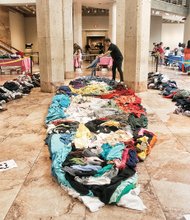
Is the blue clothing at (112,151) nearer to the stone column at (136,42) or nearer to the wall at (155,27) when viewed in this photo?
the stone column at (136,42)

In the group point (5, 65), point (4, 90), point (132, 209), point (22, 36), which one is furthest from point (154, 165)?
point (22, 36)

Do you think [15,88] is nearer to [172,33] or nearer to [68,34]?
[68,34]

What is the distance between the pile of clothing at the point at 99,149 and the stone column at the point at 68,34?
695cm

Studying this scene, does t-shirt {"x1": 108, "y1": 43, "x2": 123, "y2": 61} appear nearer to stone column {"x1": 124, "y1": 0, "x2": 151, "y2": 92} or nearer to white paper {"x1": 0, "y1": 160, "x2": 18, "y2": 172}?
stone column {"x1": 124, "y1": 0, "x2": 151, "y2": 92}

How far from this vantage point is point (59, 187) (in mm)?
3088

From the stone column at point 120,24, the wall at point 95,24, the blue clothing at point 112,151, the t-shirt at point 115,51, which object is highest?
the wall at point 95,24

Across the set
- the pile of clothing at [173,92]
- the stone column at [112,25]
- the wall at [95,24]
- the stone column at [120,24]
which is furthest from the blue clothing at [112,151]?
the wall at [95,24]

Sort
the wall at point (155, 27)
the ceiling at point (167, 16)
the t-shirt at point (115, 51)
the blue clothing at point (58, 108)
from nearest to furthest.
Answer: the blue clothing at point (58, 108), the t-shirt at point (115, 51), the ceiling at point (167, 16), the wall at point (155, 27)

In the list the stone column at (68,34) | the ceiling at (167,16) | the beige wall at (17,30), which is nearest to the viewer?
the stone column at (68,34)

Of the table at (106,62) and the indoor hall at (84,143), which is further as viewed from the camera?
the table at (106,62)

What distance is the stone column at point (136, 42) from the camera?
8539 mm

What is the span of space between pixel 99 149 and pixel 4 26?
19.2 m

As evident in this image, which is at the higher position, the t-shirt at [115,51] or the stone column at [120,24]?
the stone column at [120,24]

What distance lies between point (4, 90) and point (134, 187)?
617cm
